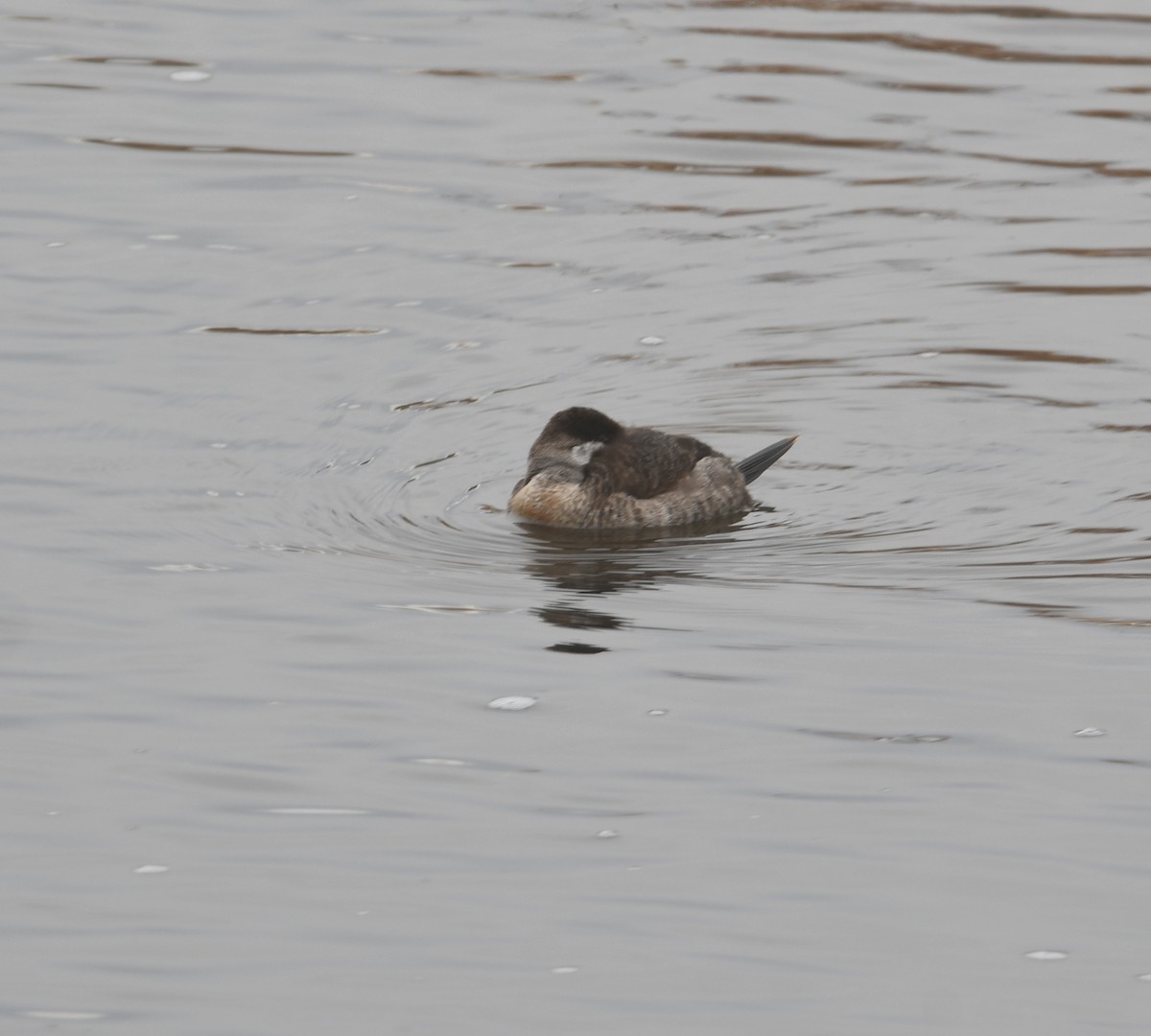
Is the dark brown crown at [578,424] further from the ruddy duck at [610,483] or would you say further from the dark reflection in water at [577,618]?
the dark reflection in water at [577,618]

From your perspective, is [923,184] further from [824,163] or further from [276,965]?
[276,965]

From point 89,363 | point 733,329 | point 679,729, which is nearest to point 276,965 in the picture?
point 679,729

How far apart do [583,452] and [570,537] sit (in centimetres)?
51

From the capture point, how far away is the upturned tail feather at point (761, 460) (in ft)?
Result: 43.8

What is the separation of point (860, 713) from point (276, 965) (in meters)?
3.05

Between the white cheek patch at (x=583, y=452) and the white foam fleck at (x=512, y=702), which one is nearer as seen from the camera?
the white foam fleck at (x=512, y=702)

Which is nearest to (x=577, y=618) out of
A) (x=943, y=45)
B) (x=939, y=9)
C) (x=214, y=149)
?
(x=214, y=149)

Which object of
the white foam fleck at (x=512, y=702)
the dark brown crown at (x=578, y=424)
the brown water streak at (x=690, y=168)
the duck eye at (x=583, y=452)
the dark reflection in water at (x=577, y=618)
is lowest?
the white foam fleck at (x=512, y=702)

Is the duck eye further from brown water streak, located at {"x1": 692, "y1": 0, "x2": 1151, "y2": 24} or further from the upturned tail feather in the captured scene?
brown water streak, located at {"x1": 692, "y1": 0, "x2": 1151, "y2": 24}

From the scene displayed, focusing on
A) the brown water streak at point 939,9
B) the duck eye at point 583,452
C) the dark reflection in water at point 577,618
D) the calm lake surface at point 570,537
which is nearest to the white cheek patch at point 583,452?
the duck eye at point 583,452

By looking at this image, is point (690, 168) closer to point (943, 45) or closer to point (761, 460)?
point (943, 45)

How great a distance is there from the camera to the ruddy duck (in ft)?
41.2

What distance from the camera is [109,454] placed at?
1317 centimetres

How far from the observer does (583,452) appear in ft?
41.5
